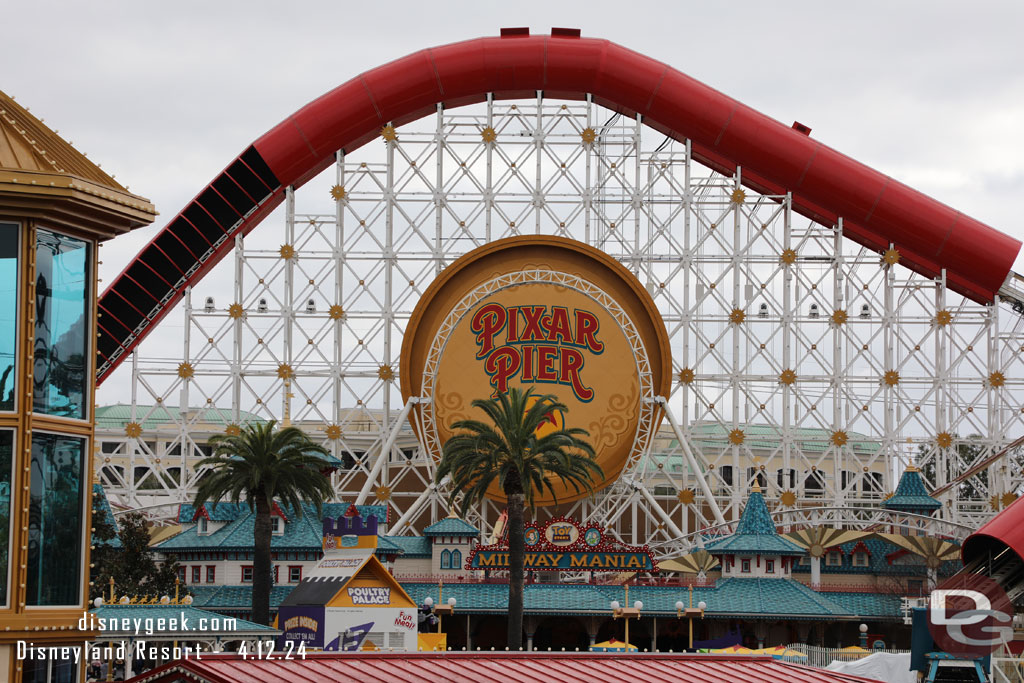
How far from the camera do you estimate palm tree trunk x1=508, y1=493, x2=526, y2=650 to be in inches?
1928

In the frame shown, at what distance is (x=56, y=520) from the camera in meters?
12.8

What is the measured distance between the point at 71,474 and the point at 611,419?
→ 52.1 m

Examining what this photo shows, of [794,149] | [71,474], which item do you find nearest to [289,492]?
[794,149]

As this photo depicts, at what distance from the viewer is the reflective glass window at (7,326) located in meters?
12.6

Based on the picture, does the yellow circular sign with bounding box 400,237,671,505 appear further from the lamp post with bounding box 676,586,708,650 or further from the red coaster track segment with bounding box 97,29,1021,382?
the lamp post with bounding box 676,586,708,650

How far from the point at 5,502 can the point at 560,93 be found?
56.4 metres

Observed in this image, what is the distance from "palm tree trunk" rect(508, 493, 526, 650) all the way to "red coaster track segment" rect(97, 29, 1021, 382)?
73.5ft

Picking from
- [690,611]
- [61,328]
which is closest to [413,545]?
[690,611]

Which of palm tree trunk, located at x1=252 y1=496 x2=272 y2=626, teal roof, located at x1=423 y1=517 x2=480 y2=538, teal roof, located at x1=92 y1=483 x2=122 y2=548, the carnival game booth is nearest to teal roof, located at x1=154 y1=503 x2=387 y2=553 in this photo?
teal roof, located at x1=92 y1=483 x2=122 y2=548

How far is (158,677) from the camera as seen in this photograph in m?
17.2

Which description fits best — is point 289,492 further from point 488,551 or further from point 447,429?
point 447,429

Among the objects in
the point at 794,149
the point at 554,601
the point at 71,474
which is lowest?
the point at 554,601

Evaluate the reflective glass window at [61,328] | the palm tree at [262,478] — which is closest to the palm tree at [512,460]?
the palm tree at [262,478]

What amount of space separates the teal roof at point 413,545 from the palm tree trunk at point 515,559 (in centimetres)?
1040
